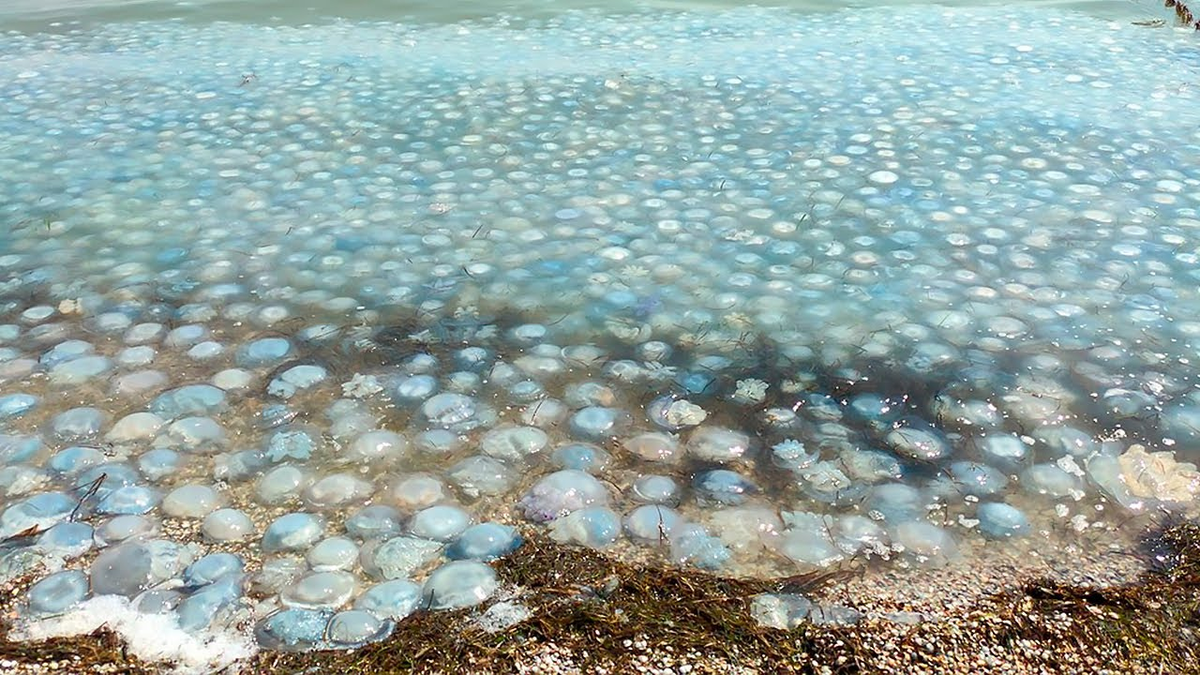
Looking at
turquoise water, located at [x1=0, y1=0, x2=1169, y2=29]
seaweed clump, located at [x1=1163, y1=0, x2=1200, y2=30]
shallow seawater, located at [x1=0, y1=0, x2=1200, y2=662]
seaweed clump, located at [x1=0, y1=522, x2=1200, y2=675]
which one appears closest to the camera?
seaweed clump, located at [x1=0, y1=522, x2=1200, y2=675]

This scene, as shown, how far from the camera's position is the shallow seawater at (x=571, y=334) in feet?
5.57

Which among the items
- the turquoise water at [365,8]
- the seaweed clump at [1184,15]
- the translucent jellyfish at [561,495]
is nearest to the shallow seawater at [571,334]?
the translucent jellyfish at [561,495]

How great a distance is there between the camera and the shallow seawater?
66.9 inches

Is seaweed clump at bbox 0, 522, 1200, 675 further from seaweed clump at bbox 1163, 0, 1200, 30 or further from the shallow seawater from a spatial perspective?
seaweed clump at bbox 1163, 0, 1200, 30

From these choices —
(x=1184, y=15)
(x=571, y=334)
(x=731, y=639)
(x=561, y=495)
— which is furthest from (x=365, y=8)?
(x=731, y=639)

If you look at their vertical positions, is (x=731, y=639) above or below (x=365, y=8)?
below

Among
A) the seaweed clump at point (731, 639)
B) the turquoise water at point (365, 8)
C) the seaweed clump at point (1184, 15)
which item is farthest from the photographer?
the turquoise water at point (365, 8)

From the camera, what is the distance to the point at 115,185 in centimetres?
346

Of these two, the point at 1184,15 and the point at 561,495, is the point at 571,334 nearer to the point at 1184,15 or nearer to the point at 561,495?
the point at 561,495

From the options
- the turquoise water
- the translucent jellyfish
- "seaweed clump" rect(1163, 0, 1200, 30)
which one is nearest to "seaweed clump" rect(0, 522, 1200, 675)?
the translucent jellyfish

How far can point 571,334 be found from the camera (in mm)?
2393

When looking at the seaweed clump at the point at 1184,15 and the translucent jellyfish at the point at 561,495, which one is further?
the seaweed clump at the point at 1184,15

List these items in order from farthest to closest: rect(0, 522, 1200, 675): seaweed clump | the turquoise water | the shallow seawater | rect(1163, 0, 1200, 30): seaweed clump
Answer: the turquoise water, rect(1163, 0, 1200, 30): seaweed clump, the shallow seawater, rect(0, 522, 1200, 675): seaweed clump

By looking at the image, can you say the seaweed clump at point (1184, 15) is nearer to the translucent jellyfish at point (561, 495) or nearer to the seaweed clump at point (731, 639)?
the seaweed clump at point (731, 639)
